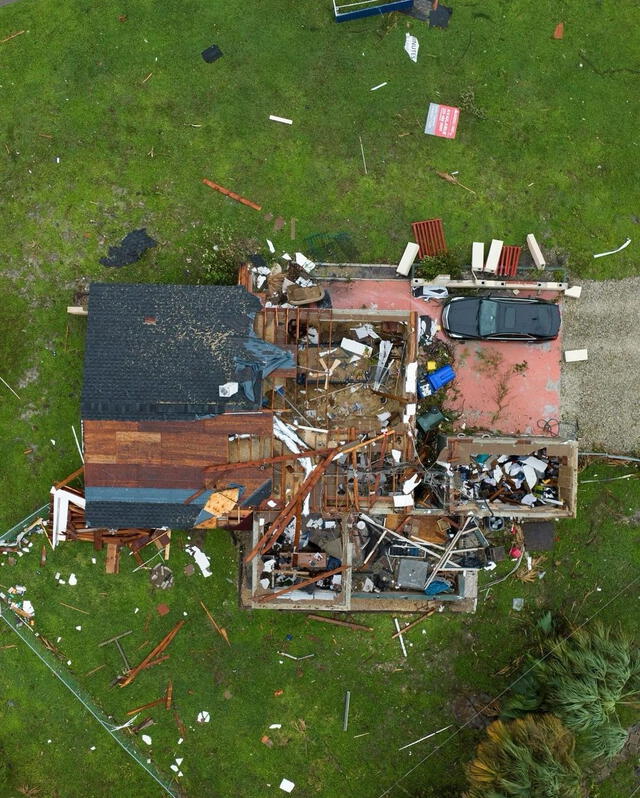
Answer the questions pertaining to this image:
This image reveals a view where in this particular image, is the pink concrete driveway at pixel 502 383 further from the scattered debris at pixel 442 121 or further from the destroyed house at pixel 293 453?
the scattered debris at pixel 442 121

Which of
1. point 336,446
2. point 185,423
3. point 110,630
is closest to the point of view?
point 185,423

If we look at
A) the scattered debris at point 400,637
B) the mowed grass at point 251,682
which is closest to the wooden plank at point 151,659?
the mowed grass at point 251,682

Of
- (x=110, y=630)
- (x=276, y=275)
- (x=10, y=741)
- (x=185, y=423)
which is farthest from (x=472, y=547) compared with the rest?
(x=10, y=741)

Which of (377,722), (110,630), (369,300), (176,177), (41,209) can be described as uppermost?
(176,177)

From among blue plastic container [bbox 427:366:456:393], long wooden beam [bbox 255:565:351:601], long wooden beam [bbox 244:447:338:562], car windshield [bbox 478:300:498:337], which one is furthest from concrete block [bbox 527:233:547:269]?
long wooden beam [bbox 255:565:351:601]

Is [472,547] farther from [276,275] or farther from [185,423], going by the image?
[276,275]
